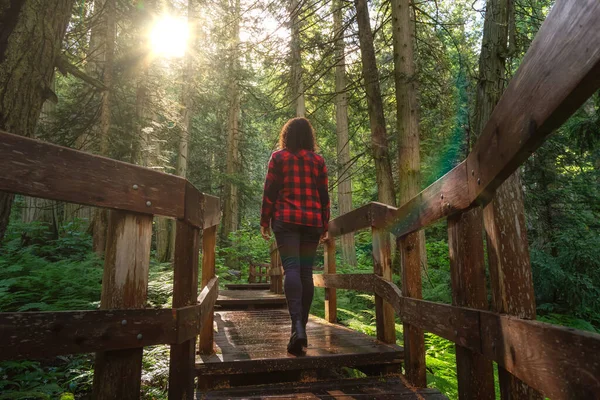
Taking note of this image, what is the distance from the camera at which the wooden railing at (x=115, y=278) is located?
1.65 metres

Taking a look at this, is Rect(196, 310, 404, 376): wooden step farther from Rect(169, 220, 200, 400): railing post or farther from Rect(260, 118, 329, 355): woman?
Rect(169, 220, 200, 400): railing post

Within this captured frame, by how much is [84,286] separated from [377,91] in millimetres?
6368

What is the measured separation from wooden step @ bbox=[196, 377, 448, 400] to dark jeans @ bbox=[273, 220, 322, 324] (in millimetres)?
707

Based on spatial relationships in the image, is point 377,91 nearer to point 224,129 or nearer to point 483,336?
point 483,336

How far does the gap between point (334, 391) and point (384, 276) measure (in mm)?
1388

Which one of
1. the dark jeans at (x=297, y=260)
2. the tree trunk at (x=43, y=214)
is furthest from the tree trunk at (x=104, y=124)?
the dark jeans at (x=297, y=260)

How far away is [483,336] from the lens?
6.42 ft

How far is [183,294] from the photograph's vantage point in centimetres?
259

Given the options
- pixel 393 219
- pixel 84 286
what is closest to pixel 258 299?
pixel 84 286

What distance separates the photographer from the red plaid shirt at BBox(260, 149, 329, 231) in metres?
3.86

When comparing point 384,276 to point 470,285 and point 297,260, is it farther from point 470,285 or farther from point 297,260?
point 470,285

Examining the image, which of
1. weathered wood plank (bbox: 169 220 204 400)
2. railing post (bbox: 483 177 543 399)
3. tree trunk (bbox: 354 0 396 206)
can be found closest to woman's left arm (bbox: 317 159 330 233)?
weathered wood plank (bbox: 169 220 204 400)

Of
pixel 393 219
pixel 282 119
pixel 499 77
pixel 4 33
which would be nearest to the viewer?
pixel 393 219

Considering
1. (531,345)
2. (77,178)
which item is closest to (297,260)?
(77,178)
